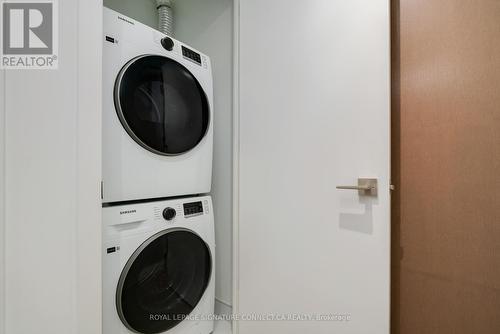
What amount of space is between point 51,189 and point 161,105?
52 cm

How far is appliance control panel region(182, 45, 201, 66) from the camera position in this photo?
1110 millimetres

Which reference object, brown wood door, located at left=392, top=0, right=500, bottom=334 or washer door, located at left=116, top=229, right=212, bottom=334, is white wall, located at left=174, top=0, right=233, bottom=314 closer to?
washer door, located at left=116, top=229, right=212, bottom=334

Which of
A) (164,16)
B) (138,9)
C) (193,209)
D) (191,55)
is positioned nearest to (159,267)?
(193,209)

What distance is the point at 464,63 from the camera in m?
0.80

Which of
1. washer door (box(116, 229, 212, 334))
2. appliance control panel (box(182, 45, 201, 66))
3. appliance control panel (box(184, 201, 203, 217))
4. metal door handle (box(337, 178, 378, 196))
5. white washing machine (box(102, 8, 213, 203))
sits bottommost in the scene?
washer door (box(116, 229, 212, 334))

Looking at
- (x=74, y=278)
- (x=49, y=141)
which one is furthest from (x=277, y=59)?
(x=74, y=278)

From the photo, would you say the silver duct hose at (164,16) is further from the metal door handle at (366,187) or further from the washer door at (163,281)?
the metal door handle at (366,187)

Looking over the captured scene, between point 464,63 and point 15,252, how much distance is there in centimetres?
156

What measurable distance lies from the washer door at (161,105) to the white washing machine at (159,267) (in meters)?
0.28

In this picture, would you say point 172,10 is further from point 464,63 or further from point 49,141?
point 464,63

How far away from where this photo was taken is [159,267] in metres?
0.98

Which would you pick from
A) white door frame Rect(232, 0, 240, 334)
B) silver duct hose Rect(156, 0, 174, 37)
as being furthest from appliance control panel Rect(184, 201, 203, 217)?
silver duct hose Rect(156, 0, 174, 37)

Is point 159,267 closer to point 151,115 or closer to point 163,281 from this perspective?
point 163,281

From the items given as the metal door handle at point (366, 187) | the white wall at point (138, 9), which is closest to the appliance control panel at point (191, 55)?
the white wall at point (138, 9)
